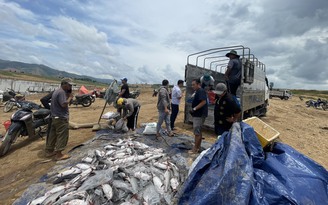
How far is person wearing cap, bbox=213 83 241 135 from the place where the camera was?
477 cm

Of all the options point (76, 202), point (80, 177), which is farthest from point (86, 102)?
point (76, 202)

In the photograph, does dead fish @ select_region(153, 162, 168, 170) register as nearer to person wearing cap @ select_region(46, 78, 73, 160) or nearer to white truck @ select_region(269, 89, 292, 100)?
person wearing cap @ select_region(46, 78, 73, 160)

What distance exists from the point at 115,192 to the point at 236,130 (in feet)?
6.84

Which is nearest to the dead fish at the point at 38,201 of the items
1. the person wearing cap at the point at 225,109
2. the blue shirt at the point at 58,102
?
the blue shirt at the point at 58,102

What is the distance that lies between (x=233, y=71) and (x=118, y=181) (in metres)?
5.24

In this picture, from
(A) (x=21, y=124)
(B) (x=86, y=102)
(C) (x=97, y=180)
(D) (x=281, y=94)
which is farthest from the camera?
(D) (x=281, y=94)

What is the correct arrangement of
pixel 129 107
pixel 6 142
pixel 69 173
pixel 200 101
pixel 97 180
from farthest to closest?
pixel 129 107 → pixel 6 142 → pixel 200 101 → pixel 69 173 → pixel 97 180

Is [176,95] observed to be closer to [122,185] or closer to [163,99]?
[163,99]

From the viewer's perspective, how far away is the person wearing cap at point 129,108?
7.16 meters

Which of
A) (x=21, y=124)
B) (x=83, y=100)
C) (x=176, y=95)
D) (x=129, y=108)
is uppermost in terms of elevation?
(x=176, y=95)

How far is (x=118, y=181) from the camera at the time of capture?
3734 mm

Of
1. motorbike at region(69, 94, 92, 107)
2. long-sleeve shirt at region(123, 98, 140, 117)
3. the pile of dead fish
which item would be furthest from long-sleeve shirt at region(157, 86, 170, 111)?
motorbike at region(69, 94, 92, 107)

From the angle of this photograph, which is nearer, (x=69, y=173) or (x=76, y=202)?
(x=76, y=202)

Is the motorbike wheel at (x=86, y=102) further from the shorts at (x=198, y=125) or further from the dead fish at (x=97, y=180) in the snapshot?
the dead fish at (x=97, y=180)
